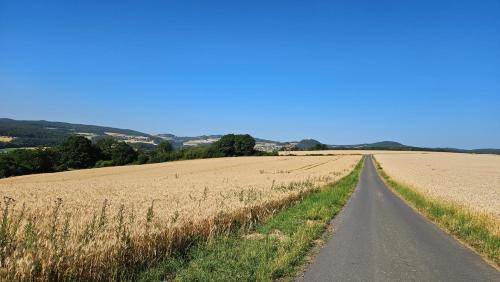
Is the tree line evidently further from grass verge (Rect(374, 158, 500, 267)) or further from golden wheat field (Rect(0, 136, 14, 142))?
grass verge (Rect(374, 158, 500, 267))

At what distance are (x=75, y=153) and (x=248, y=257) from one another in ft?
322

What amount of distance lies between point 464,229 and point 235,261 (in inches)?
391

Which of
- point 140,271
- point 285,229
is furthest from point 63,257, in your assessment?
point 285,229

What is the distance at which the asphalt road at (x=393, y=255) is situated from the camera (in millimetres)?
8625

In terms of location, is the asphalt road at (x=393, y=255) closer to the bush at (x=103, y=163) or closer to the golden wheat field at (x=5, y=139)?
the bush at (x=103, y=163)

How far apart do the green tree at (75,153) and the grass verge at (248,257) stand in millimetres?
91257

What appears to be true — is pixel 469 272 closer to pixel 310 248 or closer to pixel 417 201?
pixel 310 248

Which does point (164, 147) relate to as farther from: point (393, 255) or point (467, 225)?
point (393, 255)

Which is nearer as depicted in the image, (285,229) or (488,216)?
(285,229)

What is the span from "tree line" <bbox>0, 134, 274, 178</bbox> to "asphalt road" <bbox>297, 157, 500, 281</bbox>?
80.7m

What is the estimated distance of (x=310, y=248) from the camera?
11.1 meters

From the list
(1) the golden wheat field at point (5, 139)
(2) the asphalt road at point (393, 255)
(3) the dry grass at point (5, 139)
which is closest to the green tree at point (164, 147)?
(3) the dry grass at point (5, 139)

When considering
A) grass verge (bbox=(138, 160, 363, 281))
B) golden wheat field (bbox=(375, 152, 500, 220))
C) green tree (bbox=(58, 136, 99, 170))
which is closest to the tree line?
green tree (bbox=(58, 136, 99, 170))

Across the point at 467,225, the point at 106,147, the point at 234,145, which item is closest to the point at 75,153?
the point at 106,147
